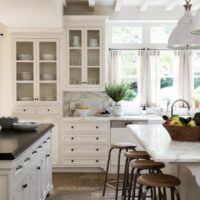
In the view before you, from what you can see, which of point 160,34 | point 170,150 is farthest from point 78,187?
point 160,34

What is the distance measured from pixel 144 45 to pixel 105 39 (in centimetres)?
94

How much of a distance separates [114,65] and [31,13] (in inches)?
90.7

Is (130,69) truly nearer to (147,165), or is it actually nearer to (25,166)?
(147,165)

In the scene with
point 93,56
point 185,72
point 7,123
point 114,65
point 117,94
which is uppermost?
point 93,56

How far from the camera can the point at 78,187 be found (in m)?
5.26

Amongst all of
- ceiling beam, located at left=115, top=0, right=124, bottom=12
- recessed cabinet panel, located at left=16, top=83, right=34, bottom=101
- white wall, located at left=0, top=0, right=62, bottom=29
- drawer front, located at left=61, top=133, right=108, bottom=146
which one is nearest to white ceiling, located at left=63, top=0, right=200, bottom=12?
ceiling beam, located at left=115, top=0, right=124, bottom=12

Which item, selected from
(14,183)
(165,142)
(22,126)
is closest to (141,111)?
(22,126)

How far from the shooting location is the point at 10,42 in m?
6.29

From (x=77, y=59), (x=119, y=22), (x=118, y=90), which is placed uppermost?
(x=119, y=22)

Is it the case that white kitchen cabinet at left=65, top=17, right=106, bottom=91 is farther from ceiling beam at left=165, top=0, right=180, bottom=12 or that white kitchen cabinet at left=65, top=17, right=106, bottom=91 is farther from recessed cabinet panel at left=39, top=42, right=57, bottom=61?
ceiling beam at left=165, top=0, right=180, bottom=12

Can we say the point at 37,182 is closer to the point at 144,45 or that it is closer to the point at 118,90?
the point at 118,90

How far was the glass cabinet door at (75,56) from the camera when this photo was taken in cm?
634

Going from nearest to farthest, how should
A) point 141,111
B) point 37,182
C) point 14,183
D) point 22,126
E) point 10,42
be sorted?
point 14,183 < point 37,182 < point 22,126 < point 10,42 < point 141,111

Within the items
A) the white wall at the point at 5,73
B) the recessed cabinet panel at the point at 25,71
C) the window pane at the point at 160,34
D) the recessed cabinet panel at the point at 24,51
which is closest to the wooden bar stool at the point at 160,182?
the recessed cabinet panel at the point at 25,71
